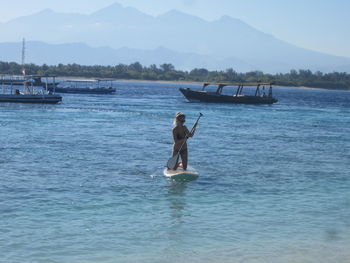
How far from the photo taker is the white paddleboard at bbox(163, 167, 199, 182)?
20047mm

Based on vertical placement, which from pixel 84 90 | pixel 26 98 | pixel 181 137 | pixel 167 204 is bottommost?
pixel 167 204

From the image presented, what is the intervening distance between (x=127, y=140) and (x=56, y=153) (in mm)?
7497

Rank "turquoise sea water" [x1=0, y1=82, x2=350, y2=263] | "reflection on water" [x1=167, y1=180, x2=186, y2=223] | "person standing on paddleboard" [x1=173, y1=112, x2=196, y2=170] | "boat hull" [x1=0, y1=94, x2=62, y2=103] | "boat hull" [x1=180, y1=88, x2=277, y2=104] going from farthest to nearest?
1. "boat hull" [x1=180, y1=88, x2=277, y2=104]
2. "boat hull" [x1=0, y1=94, x2=62, y2=103]
3. "person standing on paddleboard" [x1=173, y1=112, x2=196, y2=170]
4. "reflection on water" [x1=167, y1=180, x2=186, y2=223]
5. "turquoise sea water" [x1=0, y1=82, x2=350, y2=263]

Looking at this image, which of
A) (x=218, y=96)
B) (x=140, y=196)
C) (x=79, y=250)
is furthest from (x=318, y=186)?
(x=218, y=96)

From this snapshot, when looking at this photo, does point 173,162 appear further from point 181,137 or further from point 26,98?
point 26,98

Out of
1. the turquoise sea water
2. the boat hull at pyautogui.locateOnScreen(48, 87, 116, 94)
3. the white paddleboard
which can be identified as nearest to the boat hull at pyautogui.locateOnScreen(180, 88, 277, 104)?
the boat hull at pyautogui.locateOnScreen(48, 87, 116, 94)

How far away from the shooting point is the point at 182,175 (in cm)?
2006

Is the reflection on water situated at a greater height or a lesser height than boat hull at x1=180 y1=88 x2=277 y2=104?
lesser

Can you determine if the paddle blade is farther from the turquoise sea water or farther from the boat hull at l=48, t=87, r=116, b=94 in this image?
the boat hull at l=48, t=87, r=116, b=94

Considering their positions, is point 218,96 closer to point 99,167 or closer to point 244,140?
point 244,140

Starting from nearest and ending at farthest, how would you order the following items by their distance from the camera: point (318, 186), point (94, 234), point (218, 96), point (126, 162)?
point (94, 234) → point (318, 186) → point (126, 162) → point (218, 96)

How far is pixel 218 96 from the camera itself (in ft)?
280

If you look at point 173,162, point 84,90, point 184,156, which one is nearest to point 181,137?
point 184,156

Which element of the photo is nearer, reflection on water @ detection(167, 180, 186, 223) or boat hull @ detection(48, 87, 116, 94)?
reflection on water @ detection(167, 180, 186, 223)
